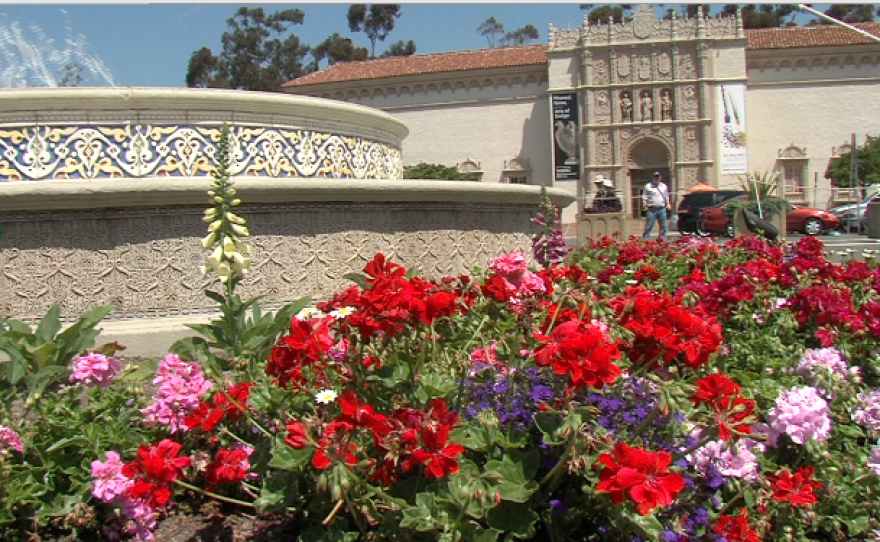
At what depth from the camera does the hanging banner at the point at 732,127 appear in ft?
126

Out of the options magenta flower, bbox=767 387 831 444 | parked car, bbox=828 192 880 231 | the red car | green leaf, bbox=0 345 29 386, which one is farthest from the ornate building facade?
magenta flower, bbox=767 387 831 444

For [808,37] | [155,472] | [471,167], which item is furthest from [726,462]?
[808,37]

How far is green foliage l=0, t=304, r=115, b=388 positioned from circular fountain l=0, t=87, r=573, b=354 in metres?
1.18

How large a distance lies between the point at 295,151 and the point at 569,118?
35002 mm

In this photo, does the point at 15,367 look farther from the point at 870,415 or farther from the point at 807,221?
the point at 807,221

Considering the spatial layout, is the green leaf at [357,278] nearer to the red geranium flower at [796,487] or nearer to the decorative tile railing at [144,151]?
the red geranium flower at [796,487]

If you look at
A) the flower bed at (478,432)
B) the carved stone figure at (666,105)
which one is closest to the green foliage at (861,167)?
the carved stone figure at (666,105)

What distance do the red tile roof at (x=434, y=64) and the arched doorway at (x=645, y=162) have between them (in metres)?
6.25

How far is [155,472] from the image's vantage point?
2.19 metres

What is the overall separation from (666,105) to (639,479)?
39898 mm

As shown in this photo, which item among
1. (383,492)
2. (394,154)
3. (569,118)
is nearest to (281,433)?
(383,492)

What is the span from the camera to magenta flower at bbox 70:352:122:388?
2.90 metres

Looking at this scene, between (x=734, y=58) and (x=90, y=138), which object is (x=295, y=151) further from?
(x=734, y=58)

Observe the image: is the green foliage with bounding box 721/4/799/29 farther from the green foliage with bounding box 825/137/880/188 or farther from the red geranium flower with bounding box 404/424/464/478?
the red geranium flower with bounding box 404/424/464/478
